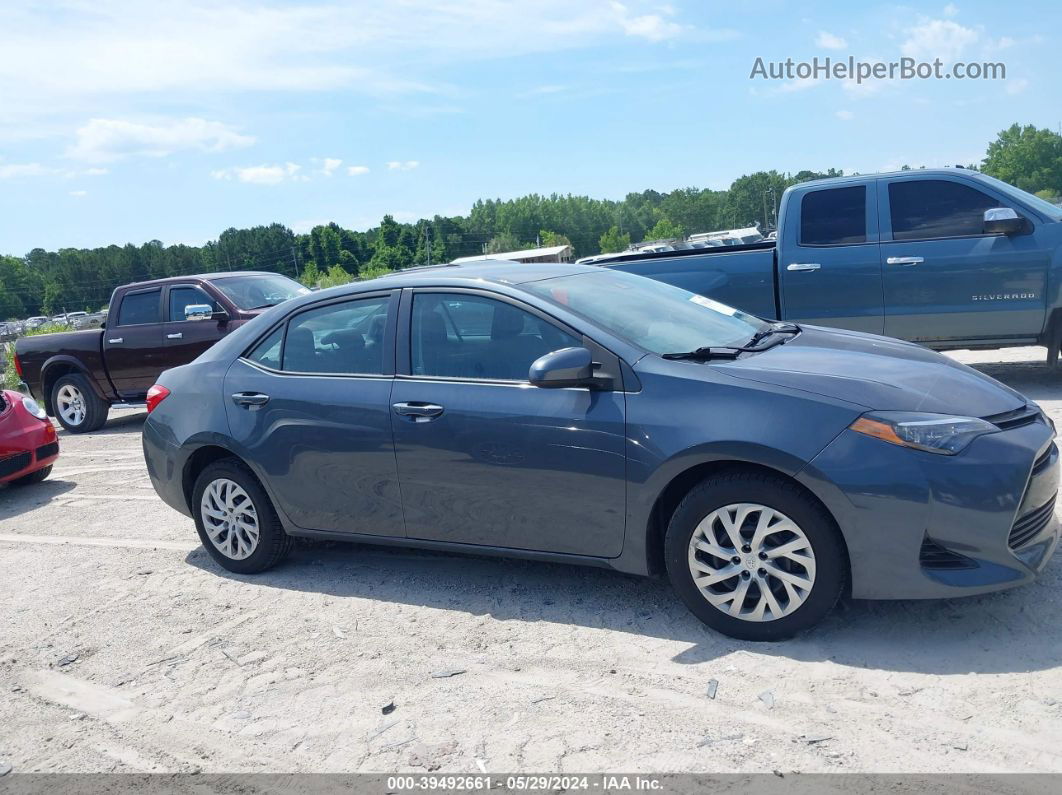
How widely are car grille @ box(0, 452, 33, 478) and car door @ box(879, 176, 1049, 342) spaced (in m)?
8.15

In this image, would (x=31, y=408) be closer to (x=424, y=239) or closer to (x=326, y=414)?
(x=326, y=414)

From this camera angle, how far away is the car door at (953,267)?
8.32 metres

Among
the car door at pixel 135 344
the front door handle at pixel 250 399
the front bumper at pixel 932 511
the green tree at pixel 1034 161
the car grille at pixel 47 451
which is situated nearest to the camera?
the front bumper at pixel 932 511

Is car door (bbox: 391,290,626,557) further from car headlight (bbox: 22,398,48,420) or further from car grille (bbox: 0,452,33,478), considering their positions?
car headlight (bbox: 22,398,48,420)

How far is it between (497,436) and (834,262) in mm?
5583

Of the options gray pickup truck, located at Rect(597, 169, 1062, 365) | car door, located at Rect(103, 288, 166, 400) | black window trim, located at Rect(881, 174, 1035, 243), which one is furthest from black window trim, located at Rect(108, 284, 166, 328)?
black window trim, located at Rect(881, 174, 1035, 243)

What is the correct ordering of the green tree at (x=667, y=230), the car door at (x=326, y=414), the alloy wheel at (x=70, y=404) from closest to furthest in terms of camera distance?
1. the car door at (x=326, y=414)
2. the alloy wheel at (x=70, y=404)
3. the green tree at (x=667, y=230)

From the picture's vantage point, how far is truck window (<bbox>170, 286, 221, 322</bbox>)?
11.8 m

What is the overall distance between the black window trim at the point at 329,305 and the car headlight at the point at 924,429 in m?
2.38

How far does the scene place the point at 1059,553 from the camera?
14.8ft

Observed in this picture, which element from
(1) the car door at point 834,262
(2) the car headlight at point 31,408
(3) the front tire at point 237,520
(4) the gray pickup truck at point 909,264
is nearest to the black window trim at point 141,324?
(2) the car headlight at point 31,408

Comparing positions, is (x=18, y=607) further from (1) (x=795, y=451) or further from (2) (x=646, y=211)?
(2) (x=646, y=211)

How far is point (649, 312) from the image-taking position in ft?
15.7

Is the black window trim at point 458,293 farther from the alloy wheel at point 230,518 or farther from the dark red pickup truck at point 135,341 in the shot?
the dark red pickup truck at point 135,341
